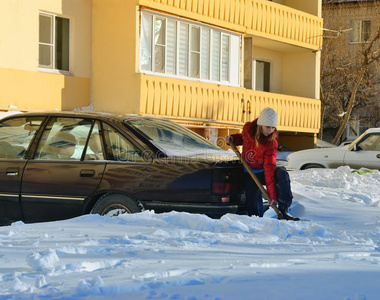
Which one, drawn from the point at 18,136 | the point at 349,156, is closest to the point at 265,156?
the point at 18,136

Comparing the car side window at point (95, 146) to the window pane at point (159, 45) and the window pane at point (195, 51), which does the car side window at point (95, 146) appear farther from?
the window pane at point (195, 51)

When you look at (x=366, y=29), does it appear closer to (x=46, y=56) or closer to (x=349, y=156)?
(x=349, y=156)

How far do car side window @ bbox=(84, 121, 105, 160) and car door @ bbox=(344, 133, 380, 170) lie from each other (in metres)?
10.2

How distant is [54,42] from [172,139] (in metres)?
11.1

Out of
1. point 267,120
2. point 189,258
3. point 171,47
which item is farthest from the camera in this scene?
point 171,47

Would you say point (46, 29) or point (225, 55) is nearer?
point (46, 29)

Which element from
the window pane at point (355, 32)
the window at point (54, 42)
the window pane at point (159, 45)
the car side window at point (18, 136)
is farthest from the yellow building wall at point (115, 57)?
the window pane at point (355, 32)

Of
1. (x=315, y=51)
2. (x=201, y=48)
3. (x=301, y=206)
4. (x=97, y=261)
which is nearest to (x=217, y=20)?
(x=201, y=48)

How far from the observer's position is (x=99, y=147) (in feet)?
25.8

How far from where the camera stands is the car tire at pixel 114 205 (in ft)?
24.6

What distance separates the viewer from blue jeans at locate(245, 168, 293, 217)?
7.72 meters

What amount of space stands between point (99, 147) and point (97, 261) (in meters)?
3.02

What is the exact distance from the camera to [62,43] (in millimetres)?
18812

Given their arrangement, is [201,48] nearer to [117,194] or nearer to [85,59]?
[85,59]
